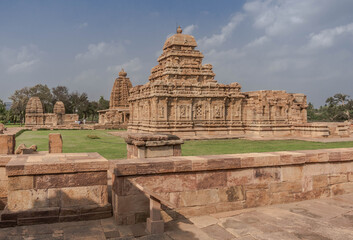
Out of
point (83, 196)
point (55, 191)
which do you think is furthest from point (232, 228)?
point (55, 191)

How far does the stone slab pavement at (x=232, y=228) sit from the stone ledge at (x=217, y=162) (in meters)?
0.69

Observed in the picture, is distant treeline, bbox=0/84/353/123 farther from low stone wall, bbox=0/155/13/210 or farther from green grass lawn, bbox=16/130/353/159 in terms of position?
low stone wall, bbox=0/155/13/210

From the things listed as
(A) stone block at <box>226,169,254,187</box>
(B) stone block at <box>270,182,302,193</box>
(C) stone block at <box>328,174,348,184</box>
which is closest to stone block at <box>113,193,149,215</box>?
(A) stone block at <box>226,169,254,187</box>

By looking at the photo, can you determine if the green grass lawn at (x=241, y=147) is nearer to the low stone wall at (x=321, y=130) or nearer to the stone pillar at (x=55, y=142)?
the low stone wall at (x=321, y=130)

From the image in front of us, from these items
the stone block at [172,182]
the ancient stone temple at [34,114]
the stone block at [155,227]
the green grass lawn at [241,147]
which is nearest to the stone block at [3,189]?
the stone block at [172,182]

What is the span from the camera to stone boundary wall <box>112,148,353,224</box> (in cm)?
424

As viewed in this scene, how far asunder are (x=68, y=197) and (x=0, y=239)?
0.95 metres

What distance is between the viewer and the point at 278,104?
937 inches

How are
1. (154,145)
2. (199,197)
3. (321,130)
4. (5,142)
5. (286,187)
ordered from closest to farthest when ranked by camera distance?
(199,197), (286,187), (154,145), (5,142), (321,130)

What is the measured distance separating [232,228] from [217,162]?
1.00m

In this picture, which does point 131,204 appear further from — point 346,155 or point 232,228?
point 346,155

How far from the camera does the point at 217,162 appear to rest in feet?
15.4

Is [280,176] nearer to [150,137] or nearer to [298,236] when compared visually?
[298,236]

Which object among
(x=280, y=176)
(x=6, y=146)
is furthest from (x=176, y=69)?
(x=280, y=176)
